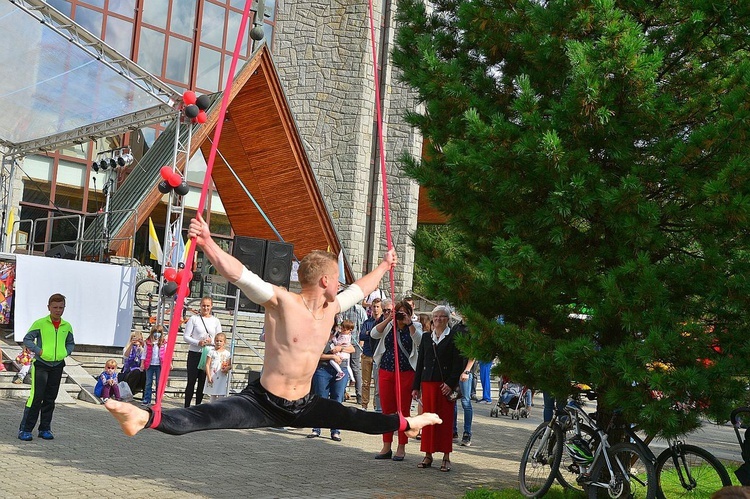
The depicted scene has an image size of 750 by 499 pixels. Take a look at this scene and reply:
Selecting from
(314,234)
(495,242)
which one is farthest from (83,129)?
(495,242)

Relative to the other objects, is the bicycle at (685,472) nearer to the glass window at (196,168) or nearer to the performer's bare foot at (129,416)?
the performer's bare foot at (129,416)

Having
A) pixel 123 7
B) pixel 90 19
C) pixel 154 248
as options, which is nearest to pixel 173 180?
pixel 154 248

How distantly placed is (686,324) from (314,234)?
724 inches

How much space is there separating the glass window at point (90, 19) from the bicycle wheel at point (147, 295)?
11412 mm

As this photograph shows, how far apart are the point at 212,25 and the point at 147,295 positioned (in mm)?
14371

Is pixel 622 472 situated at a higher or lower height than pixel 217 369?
lower

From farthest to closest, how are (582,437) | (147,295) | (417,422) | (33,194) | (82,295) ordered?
(33,194) → (147,295) → (82,295) → (582,437) → (417,422)

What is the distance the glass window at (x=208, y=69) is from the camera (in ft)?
103

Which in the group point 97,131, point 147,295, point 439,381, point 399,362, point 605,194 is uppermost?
point 97,131

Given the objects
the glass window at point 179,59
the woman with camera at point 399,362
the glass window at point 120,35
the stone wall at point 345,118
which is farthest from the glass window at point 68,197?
the woman with camera at point 399,362

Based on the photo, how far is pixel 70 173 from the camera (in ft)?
93.2

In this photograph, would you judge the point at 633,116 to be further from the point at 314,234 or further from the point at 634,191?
the point at 314,234

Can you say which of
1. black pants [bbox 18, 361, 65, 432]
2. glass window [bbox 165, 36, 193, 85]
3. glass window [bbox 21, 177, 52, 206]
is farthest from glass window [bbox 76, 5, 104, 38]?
black pants [bbox 18, 361, 65, 432]

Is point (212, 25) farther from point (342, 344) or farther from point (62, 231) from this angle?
point (342, 344)
